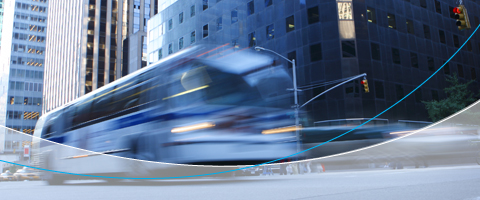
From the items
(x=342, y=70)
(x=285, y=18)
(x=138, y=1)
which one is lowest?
(x=342, y=70)

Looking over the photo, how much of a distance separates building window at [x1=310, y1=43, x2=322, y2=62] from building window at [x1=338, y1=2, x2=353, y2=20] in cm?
196

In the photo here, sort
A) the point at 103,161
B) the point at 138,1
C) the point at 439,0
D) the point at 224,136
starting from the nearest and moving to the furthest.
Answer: the point at 103,161 → the point at 224,136 → the point at 439,0 → the point at 138,1

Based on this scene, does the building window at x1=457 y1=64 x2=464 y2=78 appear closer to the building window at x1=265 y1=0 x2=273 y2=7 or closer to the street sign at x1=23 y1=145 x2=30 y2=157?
the building window at x1=265 y1=0 x2=273 y2=7

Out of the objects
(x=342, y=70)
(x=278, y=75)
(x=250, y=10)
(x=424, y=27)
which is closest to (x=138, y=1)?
(x=250, y=10)

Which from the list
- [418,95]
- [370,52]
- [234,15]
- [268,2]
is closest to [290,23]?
[268,2]

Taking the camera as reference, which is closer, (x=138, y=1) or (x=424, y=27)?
(x=424, y=27)

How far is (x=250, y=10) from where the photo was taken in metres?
22.8

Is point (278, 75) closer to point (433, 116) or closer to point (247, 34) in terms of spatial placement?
point (433, 116)

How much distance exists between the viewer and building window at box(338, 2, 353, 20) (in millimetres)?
19484

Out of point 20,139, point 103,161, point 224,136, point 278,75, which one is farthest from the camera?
point 278,75

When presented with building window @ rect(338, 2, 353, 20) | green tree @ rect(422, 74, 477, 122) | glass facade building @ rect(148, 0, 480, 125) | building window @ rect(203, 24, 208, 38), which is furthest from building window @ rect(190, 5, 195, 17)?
green tree @ rect(422, 74, 477, 122)

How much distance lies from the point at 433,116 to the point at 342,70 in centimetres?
508

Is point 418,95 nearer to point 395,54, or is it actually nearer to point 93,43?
point 395,54

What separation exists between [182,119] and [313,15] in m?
17.6
